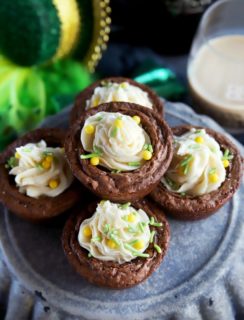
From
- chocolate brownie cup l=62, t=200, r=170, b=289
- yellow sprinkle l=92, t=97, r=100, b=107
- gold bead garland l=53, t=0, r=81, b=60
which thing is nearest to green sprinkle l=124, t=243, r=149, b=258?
chocolate brownie cup l=62, t=200, r=170, b=289

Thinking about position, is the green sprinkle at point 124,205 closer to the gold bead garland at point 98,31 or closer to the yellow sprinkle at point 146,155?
the yellow sprinkle at point 146,155

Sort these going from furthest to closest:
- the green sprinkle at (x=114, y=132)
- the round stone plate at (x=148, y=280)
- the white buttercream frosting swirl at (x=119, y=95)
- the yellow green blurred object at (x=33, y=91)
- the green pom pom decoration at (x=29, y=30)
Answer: the yellow green blurred object at (x=33, y=91)
the green pom pom decoration at (x=29, y=30)
the white buttercream frosting swirl at (x=119, y=95)
the round stone plate at (x=148, y=280)
the green sprinkle at (x=114, y=132)

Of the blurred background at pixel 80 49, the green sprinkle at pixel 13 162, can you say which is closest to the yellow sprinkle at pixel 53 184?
the green sprinkle at pixel 13 162

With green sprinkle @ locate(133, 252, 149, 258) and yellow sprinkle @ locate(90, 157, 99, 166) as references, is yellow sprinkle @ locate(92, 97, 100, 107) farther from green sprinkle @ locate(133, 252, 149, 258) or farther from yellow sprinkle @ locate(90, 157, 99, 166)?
green sprinkle @ locate(133, 252, 149, 258)

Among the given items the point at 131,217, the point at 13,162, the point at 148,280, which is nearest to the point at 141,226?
the point at 131,217

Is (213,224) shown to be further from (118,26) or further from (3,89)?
(118,26)

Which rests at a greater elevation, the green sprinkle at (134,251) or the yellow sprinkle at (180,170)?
the yellow sprinkle at (180,170)
